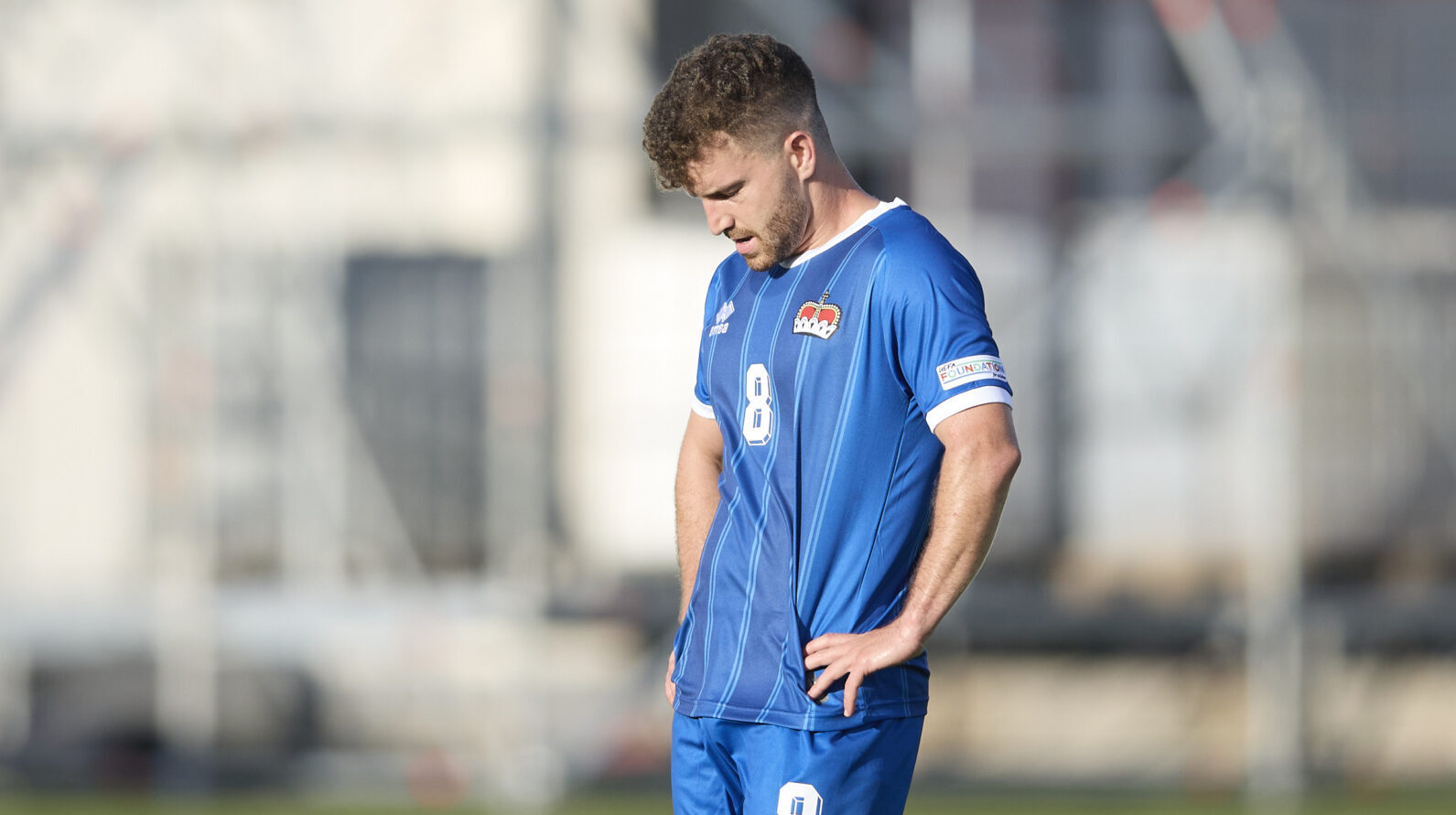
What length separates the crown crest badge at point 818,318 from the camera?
11.5 feet

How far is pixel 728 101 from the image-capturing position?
3.42m

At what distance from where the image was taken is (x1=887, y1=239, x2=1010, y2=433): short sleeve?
132 inches

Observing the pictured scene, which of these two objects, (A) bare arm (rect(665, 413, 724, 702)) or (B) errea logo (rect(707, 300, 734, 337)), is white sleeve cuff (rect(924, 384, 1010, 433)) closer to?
(B) errea logo (rect(707, 300, 734, 337))

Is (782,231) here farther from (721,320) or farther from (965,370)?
(965,370)

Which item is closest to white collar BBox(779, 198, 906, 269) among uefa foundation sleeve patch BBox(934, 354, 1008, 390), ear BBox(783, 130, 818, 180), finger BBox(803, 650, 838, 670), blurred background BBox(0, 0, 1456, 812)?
ear BBox(783, 130, 818, 180)

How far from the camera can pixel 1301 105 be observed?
370 inches

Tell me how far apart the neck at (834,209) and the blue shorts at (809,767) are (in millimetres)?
832

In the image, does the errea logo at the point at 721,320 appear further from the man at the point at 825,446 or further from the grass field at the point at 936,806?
the grass field at the point at 936,806

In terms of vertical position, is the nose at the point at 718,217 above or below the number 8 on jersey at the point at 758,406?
above

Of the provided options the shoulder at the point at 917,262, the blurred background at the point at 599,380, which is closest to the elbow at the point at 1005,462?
the shoulder at the point at 917,262

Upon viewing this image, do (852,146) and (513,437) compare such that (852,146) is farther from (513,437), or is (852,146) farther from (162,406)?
(162,406)

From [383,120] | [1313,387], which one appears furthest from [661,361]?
[1313,387]

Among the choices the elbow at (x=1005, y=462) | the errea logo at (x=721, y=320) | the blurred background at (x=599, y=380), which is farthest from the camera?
the blurred background at (x=599, y=380)

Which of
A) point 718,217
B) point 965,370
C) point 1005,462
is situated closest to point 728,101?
point 718,217
